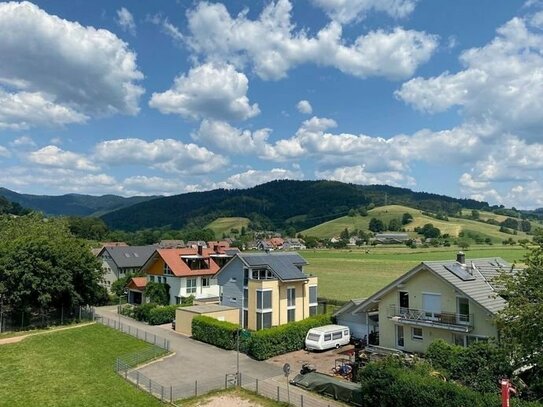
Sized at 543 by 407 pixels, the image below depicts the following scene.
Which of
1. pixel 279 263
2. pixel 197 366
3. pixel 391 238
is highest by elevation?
pixel 391 238

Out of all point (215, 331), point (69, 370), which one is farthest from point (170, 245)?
point (69, 370)

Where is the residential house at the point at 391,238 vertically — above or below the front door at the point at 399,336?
above

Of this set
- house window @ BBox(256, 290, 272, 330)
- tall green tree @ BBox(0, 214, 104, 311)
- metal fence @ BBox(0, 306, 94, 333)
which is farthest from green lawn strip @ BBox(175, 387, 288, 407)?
metal fence @ BBox(0, 306, 94, 333)

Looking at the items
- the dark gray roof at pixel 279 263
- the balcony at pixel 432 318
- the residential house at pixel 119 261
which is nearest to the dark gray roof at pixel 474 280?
the balcony at pixel 432 318

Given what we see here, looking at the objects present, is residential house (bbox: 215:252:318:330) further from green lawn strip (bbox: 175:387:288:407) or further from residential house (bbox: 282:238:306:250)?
residential house (bbox: 282:238:306:250)

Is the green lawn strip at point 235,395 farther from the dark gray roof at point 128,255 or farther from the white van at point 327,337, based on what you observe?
the dark gray roof at point 128,255

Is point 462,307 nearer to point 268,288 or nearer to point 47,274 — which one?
point 268,288
